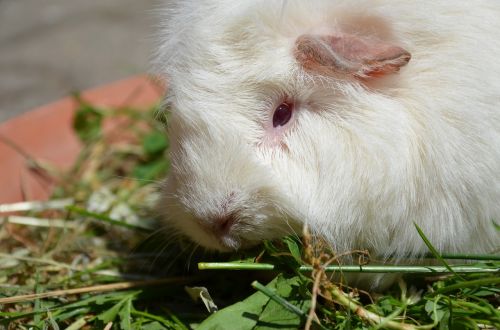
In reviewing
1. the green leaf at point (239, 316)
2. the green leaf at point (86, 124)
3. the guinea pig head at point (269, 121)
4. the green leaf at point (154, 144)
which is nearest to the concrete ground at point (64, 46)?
the green leaf at point (86, 124)

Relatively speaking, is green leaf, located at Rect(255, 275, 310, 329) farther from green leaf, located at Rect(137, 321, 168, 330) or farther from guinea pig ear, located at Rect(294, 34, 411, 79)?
guinea pig ear, located at Rect(294, 34, 411, 79)

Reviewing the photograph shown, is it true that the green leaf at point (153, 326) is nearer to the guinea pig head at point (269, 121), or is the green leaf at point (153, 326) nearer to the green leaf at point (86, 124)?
the guinea pig head at point (269, 121)

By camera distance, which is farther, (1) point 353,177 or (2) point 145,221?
(2) point 145,221

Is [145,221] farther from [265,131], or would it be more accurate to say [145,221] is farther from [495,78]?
[495,78]

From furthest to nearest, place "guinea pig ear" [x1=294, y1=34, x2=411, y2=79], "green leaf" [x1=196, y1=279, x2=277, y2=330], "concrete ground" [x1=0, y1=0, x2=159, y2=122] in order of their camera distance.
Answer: "concrete ground" [x1=0, y1=0, x2=159, y2=122] → "green leaf" [x1=196, y1=279, x2=277, y2=330] → "guinea pig ear" [x1=294, y1=34, x2=411, y2=79]

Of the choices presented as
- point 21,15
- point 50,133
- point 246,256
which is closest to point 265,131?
point 246,256

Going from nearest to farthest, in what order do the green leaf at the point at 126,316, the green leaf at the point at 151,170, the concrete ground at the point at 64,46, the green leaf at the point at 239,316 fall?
1. the green leaf at the point at 239,316
2. the green leaf at the point at 126,316
3. the green leaf at the point at 151,170
4. the concrete ground at the point at 64,46

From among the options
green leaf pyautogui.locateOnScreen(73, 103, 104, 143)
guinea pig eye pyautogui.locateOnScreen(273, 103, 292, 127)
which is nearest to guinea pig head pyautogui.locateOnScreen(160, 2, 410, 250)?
guinea pig eye pyautogui.locateOnScreen(273, 103, 292, 127)
